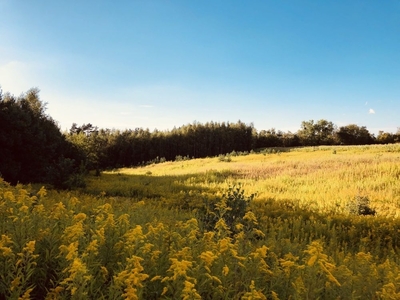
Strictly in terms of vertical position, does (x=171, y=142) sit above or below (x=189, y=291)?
above

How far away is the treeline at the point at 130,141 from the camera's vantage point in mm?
18047

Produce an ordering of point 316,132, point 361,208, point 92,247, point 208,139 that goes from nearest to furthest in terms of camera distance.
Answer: point 92,247 < point 361,208 < point 208,139 < point 316,132

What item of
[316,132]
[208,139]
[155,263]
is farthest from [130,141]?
[155,263]

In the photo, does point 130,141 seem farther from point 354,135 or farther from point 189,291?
point 189,291

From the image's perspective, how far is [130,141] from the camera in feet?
231

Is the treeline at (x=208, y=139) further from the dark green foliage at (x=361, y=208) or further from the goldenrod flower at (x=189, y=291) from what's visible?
the goldenrod flower at (x=189, y=291)

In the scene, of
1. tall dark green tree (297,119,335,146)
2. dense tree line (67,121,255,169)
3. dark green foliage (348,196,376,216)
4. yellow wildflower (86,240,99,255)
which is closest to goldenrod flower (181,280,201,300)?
yellow wildflower (86,240,99,255)

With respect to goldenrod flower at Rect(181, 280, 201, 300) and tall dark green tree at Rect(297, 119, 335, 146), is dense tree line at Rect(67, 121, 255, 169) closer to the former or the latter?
tall dark green tree at Rect(297, 119, 335, 146)

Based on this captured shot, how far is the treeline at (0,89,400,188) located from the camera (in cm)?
1805

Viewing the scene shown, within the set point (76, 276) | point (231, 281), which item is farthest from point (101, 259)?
point (231, 281)

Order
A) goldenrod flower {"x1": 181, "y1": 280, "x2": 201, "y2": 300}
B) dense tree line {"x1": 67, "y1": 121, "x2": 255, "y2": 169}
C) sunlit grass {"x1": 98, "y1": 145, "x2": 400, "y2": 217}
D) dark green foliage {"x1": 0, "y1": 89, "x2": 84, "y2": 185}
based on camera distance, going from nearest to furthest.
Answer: goldenrod flower {"x1": 181, "y1": 280, "x2": 201, "y2": 300} → sunlit grass {"x1": 98, "y1": 145, "x2": 400, "y2": 217} → dark green foliage {"x1": 0, "y1": 89, "x2": 84, "y2": 185} → dense tree line {"x1": 67, "y1": 121, "x2": 255, "y2": 169}

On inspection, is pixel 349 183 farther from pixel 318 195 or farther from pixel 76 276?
pixel 76 276

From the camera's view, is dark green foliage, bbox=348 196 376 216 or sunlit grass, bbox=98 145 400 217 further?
sunlit grass, bbox=98 145 400 217

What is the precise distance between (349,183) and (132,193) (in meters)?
11.5
